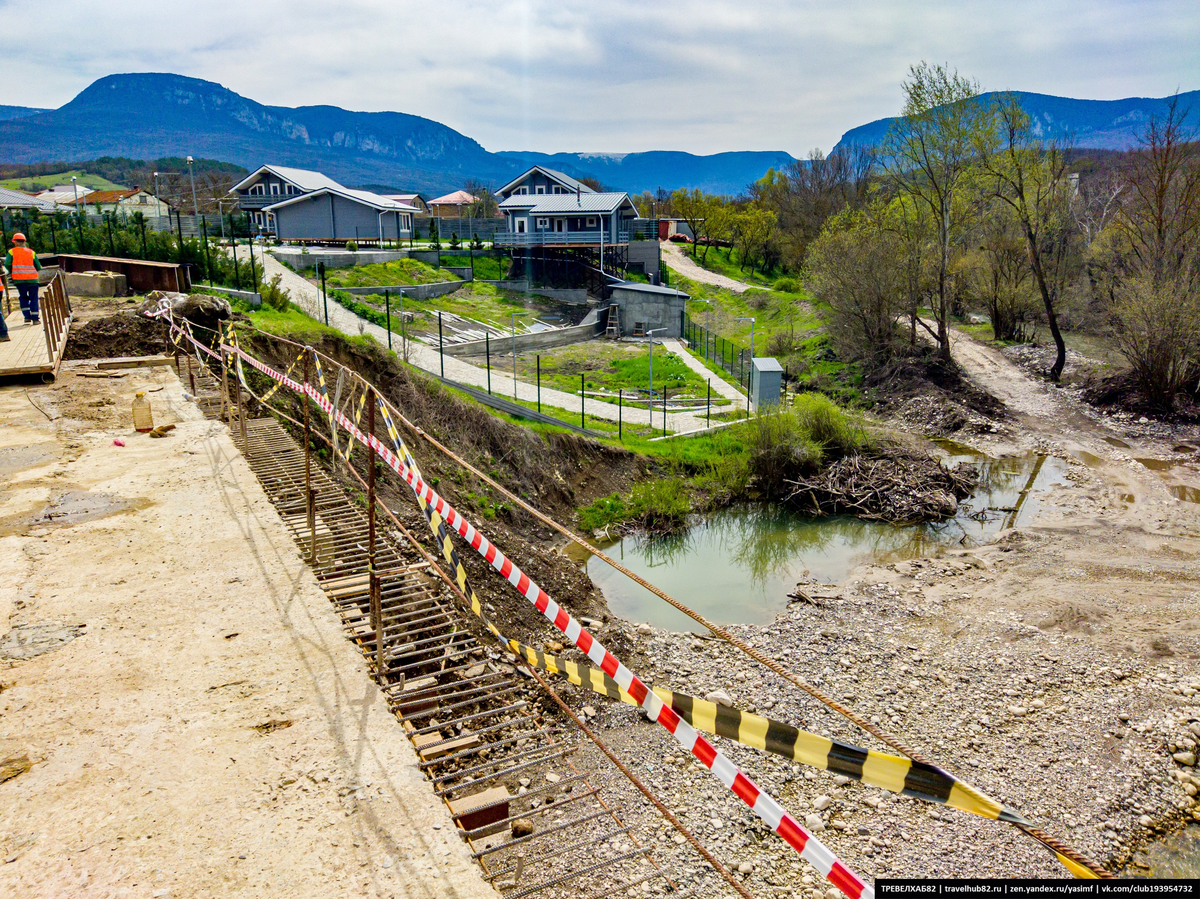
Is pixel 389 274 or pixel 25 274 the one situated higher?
pixel 389 274

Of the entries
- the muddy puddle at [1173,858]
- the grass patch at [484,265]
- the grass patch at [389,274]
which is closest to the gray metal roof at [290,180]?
the grass patch at [484,265]

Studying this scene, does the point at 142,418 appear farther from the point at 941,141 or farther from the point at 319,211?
the point at 319,211

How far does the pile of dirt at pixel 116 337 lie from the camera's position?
713 inches

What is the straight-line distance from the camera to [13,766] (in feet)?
16.1

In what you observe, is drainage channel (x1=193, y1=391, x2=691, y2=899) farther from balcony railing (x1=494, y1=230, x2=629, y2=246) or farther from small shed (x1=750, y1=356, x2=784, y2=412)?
balcony railing (x1=494, y1=230, x2=629, y2=246)

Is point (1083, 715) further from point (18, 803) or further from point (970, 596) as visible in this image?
point (18, 803)

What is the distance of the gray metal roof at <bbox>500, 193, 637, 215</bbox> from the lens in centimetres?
6281

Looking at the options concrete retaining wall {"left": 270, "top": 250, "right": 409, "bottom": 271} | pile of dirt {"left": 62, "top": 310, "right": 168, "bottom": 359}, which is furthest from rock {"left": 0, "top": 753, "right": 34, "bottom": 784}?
concrete retaining wall {"left": 270, "top": 250, "right": 409, "bottom": 271}

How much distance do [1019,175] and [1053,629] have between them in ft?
87.4

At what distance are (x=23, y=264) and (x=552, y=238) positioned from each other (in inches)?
1890

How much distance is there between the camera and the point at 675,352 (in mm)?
42875

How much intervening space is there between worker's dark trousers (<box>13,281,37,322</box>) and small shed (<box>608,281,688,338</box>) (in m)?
34.0

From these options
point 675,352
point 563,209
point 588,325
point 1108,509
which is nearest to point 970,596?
point 1108,509

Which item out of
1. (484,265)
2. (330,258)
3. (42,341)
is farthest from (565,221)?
(42,341)
